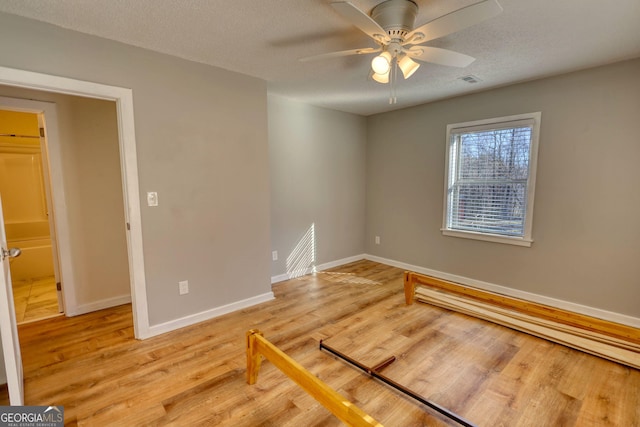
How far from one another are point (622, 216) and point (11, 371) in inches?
183

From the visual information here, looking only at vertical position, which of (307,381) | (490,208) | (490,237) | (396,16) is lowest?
(307,381)

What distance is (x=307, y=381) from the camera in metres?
1.47

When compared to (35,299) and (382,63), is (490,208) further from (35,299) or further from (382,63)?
(35,299)

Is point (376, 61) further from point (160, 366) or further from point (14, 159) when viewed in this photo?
point (14, 159)

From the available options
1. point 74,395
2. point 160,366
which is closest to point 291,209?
point 160,366

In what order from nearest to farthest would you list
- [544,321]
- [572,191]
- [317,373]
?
[317,373] → [544,321] → [572,191]

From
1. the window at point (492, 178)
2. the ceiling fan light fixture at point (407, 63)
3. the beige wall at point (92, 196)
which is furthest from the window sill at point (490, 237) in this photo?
the beige wall at point (92, 196)

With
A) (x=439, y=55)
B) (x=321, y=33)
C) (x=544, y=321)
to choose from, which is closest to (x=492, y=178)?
(x=544, y=321)

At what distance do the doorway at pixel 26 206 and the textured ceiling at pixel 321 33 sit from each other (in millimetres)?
2796

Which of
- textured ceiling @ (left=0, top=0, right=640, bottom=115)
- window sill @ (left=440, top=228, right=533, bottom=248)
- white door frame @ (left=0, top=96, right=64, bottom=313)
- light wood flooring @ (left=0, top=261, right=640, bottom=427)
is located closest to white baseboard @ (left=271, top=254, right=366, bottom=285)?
light wood flooring @ (left=0, top=261, right=640, bottom=427)

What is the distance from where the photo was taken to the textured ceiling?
5.88 ft

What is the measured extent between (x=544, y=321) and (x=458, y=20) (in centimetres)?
247

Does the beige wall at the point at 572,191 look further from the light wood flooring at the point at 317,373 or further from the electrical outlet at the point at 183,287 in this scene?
the electrical outlet at the point at 183,287

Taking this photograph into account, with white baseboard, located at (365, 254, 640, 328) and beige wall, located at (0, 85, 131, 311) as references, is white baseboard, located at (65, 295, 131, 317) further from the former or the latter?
white baseboard, located at (365, 254, 640, 328)
